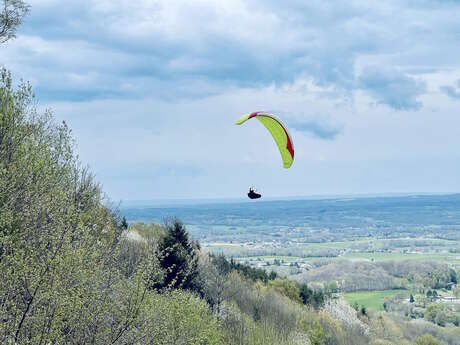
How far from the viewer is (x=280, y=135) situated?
2542cm

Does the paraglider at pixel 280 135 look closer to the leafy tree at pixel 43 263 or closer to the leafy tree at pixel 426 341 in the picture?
the leafy tree at pixel 43 263

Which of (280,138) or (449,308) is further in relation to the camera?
(449,308)

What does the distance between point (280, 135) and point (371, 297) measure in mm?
135121

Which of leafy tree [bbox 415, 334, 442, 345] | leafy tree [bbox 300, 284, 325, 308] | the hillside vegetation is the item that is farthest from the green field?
the hillside vegetation

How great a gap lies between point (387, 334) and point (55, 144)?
219 ft

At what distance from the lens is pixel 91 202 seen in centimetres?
3366

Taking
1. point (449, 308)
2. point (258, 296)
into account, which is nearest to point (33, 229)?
point (258, 296)

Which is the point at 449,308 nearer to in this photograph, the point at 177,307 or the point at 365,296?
the point at 365,296

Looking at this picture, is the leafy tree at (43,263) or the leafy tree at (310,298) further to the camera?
the leafy tree at (310,298)

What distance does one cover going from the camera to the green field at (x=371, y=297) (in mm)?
138000

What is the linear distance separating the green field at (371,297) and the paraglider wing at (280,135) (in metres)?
113

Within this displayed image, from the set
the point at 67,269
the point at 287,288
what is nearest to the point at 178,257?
the point at 67,269

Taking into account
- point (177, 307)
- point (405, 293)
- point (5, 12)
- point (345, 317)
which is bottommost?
point (405, 293)

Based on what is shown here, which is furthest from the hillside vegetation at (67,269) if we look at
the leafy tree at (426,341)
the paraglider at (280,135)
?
the leafy tree at (426,341)
